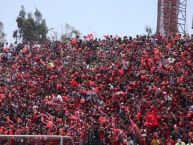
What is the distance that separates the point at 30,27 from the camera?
47156 millimetres

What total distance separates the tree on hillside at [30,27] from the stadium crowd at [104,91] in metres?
23.7

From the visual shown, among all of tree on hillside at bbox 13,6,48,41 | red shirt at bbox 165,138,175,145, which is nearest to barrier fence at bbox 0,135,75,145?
red shirt at bbox 165,138,175,145

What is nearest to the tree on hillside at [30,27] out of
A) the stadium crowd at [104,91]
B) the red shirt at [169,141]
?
the stadium crowd at [104,91]

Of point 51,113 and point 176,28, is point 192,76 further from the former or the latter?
point 176,28

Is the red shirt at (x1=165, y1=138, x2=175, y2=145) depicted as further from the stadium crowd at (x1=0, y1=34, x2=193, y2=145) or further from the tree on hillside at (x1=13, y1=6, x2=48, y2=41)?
the tree on hillside at (x1=13, y1=6, x2=48, y2=41)

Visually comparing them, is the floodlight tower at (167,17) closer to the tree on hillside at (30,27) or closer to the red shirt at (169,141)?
the red shirt at (169,141)

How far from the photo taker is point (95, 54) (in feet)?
71.4

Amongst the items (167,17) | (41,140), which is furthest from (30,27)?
(41,140)

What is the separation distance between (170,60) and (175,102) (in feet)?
8.98

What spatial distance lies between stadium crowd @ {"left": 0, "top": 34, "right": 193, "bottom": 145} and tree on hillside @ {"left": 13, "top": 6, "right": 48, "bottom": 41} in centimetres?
2366

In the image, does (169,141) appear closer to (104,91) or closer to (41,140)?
(104,91)

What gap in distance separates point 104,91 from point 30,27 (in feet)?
100

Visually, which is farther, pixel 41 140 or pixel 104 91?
pixel 104 91

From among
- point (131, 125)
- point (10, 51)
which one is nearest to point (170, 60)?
point (131, 125)
